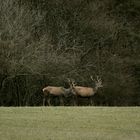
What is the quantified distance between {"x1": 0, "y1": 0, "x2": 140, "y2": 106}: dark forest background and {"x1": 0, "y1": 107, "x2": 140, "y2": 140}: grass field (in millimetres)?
15005

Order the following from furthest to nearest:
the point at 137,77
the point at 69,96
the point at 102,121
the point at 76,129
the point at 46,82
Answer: the point at 137,77 < the point at 46,82 < the point at 69,96 < the point at 102,121 < the point at 76,129

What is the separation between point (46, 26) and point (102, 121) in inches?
821

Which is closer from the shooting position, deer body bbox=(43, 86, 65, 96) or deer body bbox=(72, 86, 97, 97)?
deer body bbox=(43, 86, 65, 96)

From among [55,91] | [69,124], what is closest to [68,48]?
[55,91]

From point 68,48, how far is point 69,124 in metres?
20.8

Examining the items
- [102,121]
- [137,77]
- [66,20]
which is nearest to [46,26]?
[66,20]

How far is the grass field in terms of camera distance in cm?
1286

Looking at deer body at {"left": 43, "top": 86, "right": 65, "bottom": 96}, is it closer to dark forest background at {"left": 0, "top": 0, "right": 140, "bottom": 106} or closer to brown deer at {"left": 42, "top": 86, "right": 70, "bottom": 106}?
brown deer at {"left": 42, "top": 86, "right": 70, "bottom": 106}

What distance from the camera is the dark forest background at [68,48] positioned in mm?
32875

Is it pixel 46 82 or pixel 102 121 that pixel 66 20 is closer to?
pixel 46 82

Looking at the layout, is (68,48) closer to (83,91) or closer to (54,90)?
(83,91)

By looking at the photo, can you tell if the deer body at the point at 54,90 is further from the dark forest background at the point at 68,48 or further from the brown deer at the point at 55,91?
the dark forest background at the point at 68,48

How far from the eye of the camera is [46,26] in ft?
117

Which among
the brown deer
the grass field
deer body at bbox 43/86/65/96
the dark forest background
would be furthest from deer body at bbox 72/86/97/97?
the grass field
